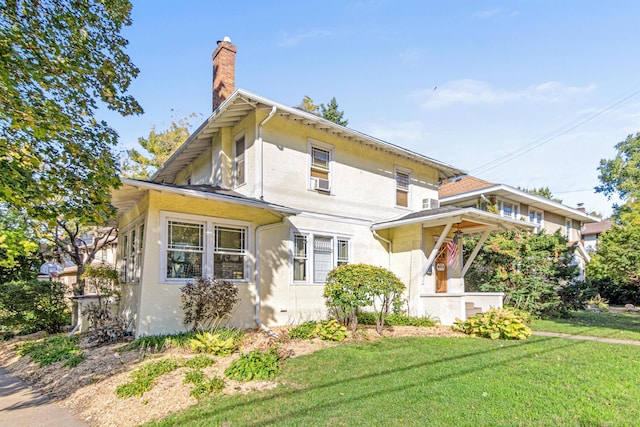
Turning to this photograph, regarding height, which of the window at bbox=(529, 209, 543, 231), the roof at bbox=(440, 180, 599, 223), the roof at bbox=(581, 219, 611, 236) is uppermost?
the roof at bbox=(581, 219, 611, 236)

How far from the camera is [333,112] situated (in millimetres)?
27594

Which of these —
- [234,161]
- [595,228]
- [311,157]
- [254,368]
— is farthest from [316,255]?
[595,228]

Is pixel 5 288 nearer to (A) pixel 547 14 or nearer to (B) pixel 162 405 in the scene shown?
(B) pixel 162 405

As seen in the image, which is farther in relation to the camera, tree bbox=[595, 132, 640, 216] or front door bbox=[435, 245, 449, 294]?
tree bbox=[595, 132, 640, 216]

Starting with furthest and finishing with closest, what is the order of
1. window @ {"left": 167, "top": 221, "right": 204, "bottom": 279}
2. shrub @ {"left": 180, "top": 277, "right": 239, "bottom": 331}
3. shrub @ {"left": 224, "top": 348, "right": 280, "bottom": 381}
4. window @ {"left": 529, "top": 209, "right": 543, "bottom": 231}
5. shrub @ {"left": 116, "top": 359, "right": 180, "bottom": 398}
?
window @ {"left": 529, "top": 209, "right": 543, "bottom": 231} → window @ {"left": 167, "top": 221, "right": 204, "bottom": 279} → shrub @ {"left": 180, "top": 277, "right": 239, "bottom": 331} → shrub @ {"left": 224, "top": 348, "right": 280, "bottom": 381} → shrub @ {"left": 116, "top": 359, "right": 180, "bottom": 398}

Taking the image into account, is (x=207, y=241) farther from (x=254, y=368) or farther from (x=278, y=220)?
(x=254, y=368)

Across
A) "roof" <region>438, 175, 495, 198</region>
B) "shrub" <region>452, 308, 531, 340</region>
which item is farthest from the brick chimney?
"roof" <region>438, 175, 495, 198</region>

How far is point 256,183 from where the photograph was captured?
10.4 m

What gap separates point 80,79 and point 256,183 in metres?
4.91

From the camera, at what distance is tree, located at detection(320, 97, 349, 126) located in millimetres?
27413

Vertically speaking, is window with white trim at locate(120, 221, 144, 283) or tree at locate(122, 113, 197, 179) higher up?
tree at locate(122, 113, 197, 179)

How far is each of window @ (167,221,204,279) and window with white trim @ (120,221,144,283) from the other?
27.3 inches

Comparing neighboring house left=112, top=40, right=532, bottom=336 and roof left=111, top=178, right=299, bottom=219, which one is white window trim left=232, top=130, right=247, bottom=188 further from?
roof left=111, top=178, right=299, bottom=219

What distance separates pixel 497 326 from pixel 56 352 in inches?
390
